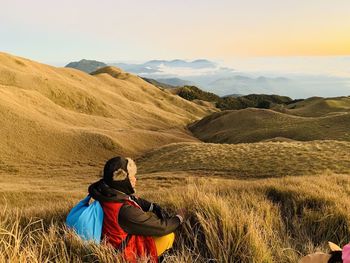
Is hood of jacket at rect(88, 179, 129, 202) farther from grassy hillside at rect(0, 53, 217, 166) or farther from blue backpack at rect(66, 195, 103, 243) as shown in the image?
grassy hillside at rect(0, 53, 217, 166)

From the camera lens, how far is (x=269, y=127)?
58344 millimetres

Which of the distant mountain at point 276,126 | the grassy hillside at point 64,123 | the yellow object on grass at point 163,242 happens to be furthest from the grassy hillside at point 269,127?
the yellow object on grass at point 163,242

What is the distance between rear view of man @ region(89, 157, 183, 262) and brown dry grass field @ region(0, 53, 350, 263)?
1.10 feet

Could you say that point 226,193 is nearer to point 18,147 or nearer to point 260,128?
point 18,147

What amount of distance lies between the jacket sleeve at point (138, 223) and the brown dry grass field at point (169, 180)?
371mm

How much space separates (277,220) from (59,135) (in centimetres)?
4467

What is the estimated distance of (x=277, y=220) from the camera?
20.5 ft

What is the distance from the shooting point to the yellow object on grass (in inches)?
204

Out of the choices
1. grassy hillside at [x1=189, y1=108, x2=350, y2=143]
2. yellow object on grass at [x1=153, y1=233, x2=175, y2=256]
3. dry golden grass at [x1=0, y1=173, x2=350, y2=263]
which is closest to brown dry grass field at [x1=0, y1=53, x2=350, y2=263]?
dry golden grass at [x1=0, y1=173, x2=350, y2=263]

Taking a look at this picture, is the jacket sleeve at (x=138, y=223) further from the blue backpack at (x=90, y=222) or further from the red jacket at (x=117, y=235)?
Answer: the blue backpack at (x=90, y=222)

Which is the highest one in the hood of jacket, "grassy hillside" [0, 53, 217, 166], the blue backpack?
the hood of jacket

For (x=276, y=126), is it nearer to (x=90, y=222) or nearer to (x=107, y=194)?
(x=107, y=194)

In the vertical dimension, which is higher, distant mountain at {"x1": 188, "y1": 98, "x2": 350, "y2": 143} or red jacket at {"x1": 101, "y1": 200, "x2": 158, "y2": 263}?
red jacket at {"x1": 101, "y1": 200, "x2": 158, "y2": 263}

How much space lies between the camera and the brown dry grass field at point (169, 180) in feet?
16.1
